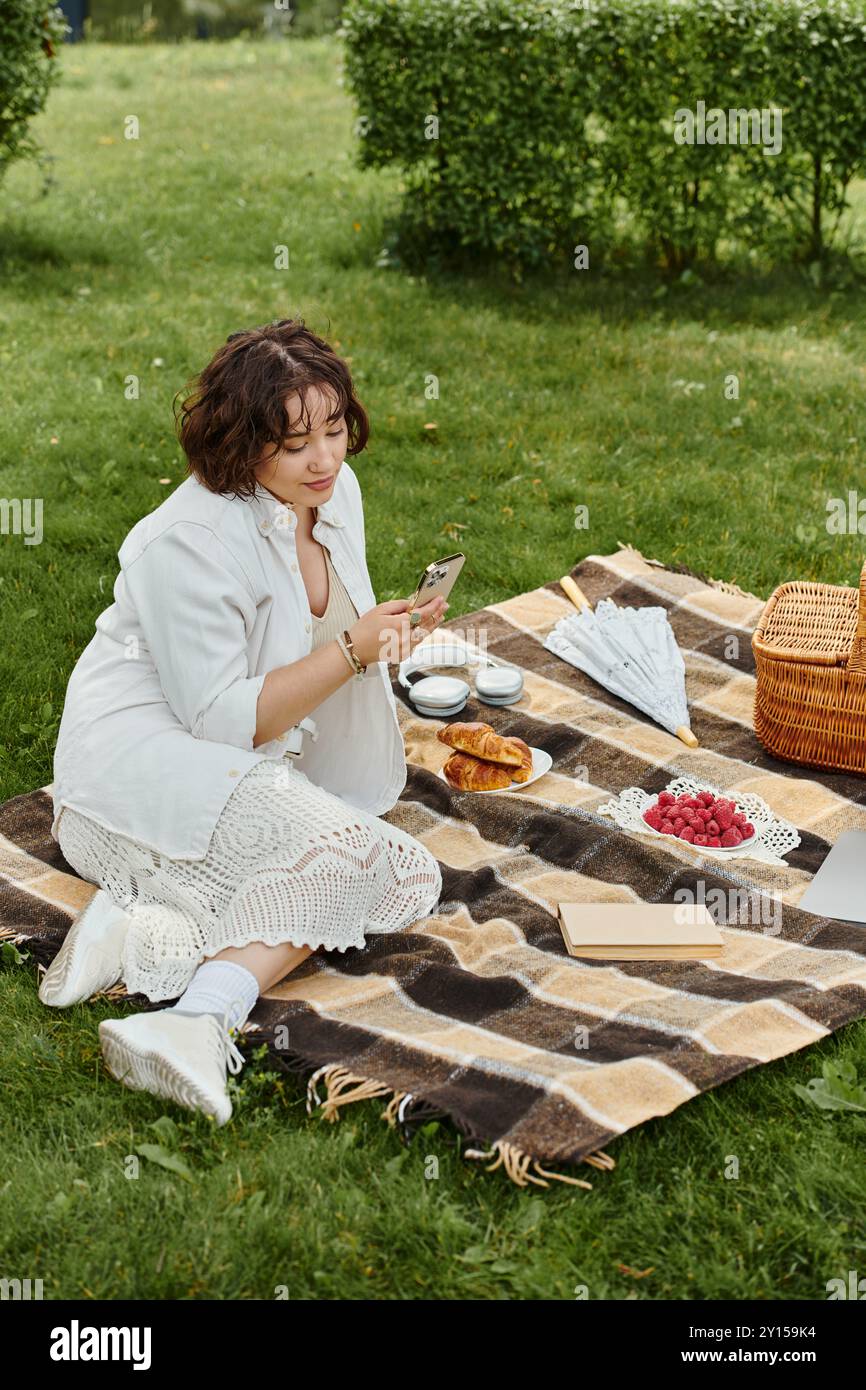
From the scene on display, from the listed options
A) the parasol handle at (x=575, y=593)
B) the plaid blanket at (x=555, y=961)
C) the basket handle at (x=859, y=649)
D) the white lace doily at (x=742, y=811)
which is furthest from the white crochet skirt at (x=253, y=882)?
the parasol handle at (x=575, y=593)

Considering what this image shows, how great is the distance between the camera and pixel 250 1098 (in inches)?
125

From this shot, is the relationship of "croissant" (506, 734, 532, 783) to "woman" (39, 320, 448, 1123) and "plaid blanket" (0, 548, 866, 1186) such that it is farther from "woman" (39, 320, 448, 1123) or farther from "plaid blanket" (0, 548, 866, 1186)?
"woman" (39, 320, 448, 1123)

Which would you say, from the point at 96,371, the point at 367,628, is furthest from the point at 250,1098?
the point at 96,371

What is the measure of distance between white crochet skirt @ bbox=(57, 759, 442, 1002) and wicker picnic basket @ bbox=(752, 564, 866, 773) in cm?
165

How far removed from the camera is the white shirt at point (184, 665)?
3.49 m

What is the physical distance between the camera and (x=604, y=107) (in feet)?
28.7

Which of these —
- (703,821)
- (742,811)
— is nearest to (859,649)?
(742,811)

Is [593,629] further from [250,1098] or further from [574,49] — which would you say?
[574,49]

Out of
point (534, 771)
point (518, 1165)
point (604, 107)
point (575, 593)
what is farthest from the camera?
Result: point (604, 107)

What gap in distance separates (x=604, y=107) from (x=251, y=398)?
20.5 ft

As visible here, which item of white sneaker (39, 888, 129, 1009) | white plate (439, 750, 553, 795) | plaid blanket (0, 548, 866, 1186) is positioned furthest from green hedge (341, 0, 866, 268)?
white sneaker (39, 888, 129, 1009)

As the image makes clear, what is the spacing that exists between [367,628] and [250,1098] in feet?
3.87

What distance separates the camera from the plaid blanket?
307cm

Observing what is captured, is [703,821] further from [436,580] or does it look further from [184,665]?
[184,665]
